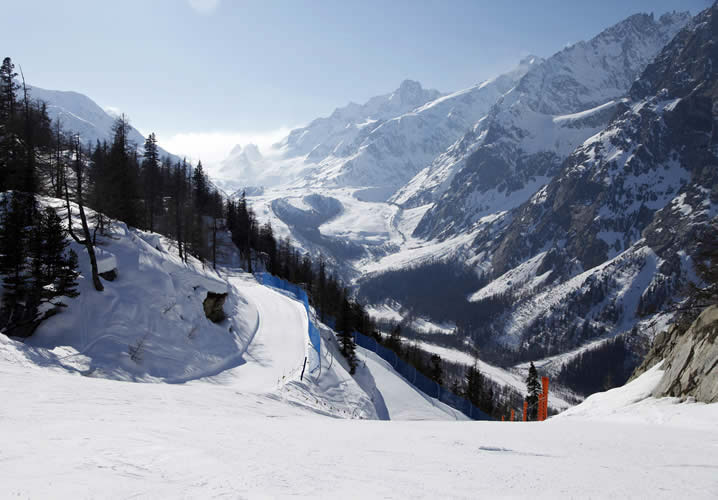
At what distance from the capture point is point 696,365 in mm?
15180

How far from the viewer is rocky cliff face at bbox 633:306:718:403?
14.4 metres

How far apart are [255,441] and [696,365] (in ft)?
53.2

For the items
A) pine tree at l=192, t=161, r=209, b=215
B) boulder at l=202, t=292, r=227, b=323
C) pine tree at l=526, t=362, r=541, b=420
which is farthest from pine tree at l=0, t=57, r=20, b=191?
pine tree at l=526, t=362, r=541, b=420

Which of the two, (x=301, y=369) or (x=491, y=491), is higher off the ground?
(x=491, y=491)

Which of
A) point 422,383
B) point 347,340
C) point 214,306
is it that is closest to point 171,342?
point 214,306

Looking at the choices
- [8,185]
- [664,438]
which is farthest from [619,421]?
[8,185]

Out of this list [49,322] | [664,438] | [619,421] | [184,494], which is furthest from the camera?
A: [49,322]

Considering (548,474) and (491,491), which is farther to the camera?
(548,474)

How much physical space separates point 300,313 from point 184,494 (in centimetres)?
3833

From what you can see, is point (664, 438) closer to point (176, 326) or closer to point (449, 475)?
point (449, 475)

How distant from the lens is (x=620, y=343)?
18550cm

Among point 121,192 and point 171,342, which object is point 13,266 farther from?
point 121,192

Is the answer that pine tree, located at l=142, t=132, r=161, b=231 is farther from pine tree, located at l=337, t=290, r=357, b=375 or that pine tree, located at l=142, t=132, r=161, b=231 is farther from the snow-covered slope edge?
pine tree, located at l=337, t=290, r=357, b=375

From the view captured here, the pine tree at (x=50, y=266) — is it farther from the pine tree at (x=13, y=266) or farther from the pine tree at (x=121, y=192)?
the pine tree at (x=121, y=192)
